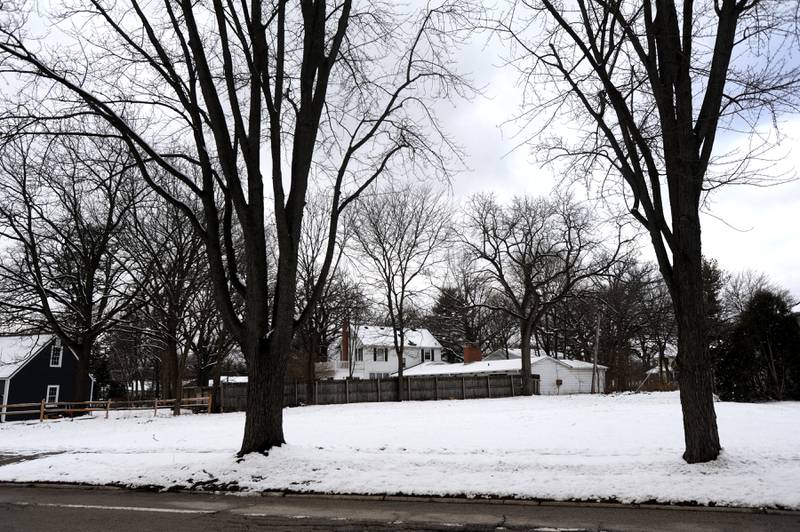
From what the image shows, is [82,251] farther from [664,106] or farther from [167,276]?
A: [664,106]

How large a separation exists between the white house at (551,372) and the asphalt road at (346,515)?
38.9m

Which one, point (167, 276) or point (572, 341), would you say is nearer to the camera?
point (167, 276)

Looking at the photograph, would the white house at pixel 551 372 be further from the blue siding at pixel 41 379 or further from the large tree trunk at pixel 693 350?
the large tree trunk at pixel 693 350

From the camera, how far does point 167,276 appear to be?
95.1 ft

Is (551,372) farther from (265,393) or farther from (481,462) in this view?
(265,393)

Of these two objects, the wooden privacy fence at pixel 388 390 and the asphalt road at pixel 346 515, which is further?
the wooden privacy fence at pixel 388 390

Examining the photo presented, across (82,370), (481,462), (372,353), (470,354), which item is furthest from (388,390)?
(481,462)

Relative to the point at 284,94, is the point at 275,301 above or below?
below

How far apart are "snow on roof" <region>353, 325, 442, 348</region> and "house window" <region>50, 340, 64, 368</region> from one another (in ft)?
84.7

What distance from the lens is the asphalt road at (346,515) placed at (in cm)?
634

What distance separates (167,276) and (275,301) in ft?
68.0

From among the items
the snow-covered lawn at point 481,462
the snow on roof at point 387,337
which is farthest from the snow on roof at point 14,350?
the snow on roof at point 387,337

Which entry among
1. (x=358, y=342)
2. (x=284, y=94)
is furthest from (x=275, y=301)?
(x=358, y=342)

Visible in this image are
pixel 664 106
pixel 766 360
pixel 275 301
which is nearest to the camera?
pixel 664 106
